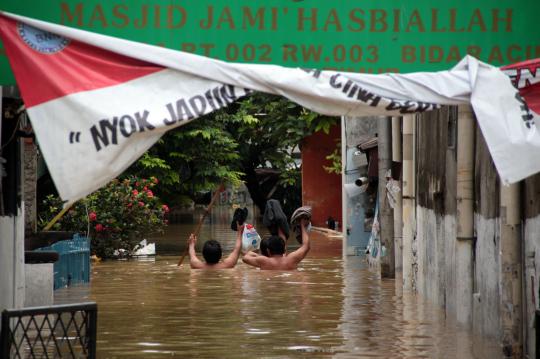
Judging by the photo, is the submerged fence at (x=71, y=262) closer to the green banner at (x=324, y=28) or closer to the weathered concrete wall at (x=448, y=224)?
the weathered concrete wall at (x=448, y=224)

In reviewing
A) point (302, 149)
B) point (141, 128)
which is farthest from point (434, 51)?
point (302, 149)

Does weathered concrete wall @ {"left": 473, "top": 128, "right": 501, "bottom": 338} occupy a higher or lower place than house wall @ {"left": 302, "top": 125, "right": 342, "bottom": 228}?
lower

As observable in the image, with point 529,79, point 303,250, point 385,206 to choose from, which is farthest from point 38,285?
point 385,206

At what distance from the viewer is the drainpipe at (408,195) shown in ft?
58.9

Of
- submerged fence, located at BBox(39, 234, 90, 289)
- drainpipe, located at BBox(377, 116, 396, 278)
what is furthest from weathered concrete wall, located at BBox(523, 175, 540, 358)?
drainpipe, located at BBox(377, 116, 396, 278)

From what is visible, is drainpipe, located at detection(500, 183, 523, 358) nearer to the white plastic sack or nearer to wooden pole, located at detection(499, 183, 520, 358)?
wooden pole, located at detection(499, 183, 520, 358)

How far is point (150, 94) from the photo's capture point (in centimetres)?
856

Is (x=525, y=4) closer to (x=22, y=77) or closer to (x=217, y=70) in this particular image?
(x=217, y=70)

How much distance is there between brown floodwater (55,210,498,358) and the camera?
12.2 m

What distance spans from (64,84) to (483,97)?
124 inches

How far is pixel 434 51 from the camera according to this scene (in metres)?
9.20

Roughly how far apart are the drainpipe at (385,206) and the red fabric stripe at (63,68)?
12033mm

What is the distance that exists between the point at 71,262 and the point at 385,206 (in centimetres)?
561

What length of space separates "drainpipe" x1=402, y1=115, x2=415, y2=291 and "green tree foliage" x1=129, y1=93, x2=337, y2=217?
11.1 metres
